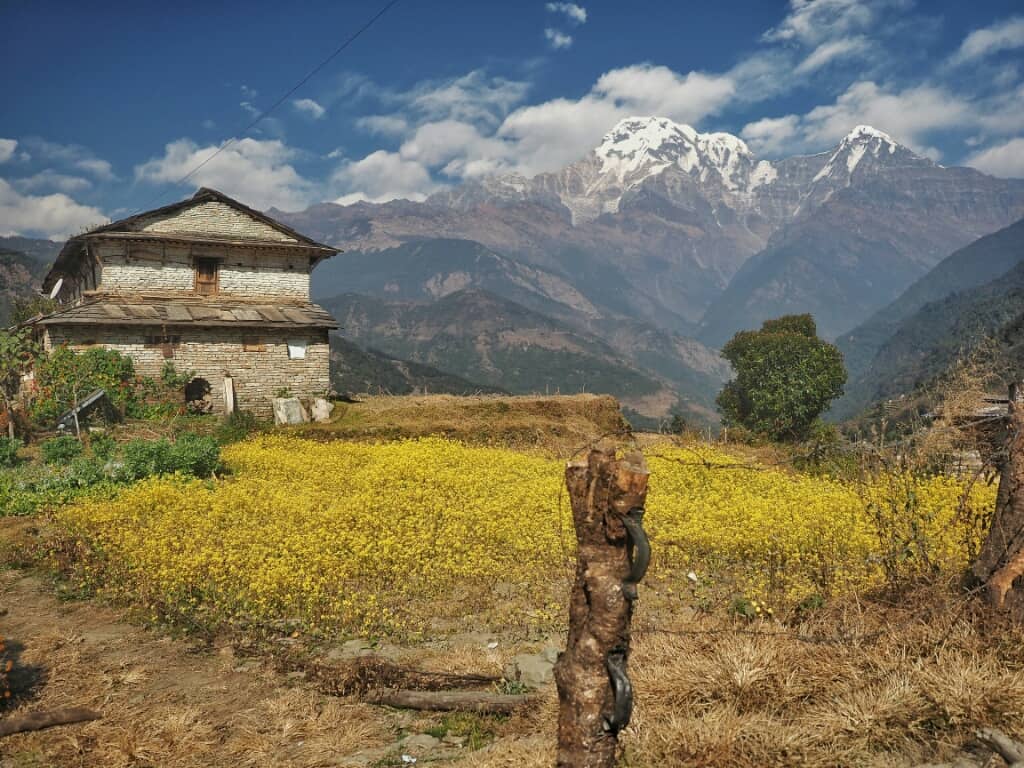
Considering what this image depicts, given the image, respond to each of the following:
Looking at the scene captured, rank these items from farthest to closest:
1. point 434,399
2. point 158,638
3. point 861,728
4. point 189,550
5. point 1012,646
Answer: point 434,399 < point 189,550 < point 158,638 < point 1012,646 < point 861,728

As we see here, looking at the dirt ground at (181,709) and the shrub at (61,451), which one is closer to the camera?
the dirt ground at (181,709)

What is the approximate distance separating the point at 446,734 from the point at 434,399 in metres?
21.8

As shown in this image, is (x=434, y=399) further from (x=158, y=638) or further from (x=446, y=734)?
(x=446, y=734)

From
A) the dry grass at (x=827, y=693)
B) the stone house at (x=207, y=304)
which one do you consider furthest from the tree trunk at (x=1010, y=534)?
the stone house at (x=207, y=304)

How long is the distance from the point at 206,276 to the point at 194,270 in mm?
507

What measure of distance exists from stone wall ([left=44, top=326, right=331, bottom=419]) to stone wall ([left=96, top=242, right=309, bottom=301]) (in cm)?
A: 306

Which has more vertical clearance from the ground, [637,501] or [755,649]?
[637,501]

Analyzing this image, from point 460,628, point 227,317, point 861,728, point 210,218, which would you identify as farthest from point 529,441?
point 861,728

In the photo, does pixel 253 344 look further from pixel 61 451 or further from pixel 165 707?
pixel 165 707

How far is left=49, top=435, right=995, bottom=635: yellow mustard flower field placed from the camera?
26.1ft

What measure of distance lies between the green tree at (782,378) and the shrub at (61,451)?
40.2 m

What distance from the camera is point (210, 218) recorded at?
27188 millimetres

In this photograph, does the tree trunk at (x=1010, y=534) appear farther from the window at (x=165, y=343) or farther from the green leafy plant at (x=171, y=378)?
the window at (x=165, y=343)

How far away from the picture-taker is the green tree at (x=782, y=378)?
4966cm
